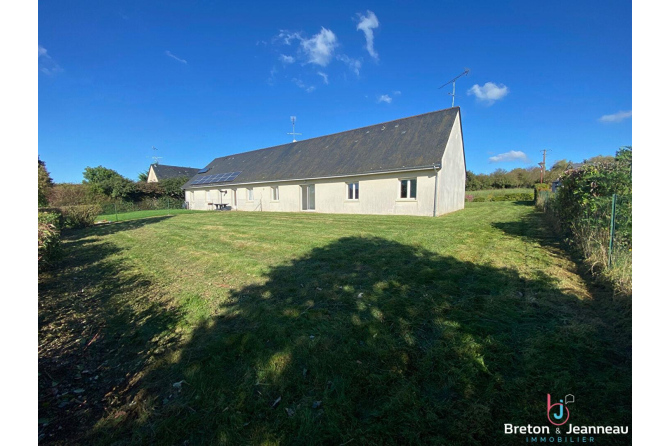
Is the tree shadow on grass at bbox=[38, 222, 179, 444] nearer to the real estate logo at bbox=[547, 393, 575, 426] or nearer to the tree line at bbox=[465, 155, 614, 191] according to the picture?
the real estate logo at bbox=[547, 393, 575, 426]

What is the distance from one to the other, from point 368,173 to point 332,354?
1411 cm

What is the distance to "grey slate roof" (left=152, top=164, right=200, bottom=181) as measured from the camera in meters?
41.2

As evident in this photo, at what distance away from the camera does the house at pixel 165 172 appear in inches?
1624

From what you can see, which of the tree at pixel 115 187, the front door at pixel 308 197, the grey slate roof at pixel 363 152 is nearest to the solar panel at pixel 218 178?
the grey slate roof at pixel 363 152

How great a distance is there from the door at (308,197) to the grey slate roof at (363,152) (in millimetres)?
1130

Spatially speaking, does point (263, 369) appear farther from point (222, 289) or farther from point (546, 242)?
point (546, 242)

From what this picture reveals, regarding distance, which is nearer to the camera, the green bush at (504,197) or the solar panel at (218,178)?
the solar panel at (218,178)

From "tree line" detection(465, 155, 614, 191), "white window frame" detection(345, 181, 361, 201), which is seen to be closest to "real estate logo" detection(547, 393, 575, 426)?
"white window frame" detection(345, 181, 361, 201)

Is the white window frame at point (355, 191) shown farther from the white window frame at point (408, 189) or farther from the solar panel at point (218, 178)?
the solar panel at point (218, 178)

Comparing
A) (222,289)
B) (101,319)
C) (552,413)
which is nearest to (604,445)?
(552,413)

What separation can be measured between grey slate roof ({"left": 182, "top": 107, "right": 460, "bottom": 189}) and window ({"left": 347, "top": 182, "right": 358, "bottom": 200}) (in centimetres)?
81

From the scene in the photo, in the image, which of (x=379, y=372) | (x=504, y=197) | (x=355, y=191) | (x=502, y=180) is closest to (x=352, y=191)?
(x=355, y=191)

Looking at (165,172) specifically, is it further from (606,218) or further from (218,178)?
(606,218)
